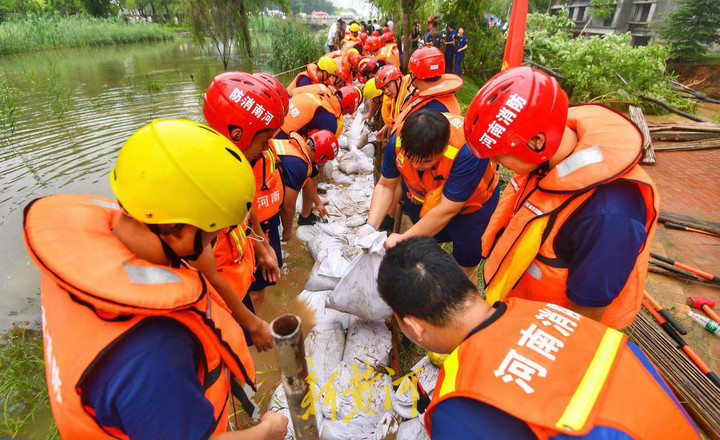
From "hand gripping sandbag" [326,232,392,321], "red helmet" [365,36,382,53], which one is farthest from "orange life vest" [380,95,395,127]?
"red helmet" [365,36,382,53]

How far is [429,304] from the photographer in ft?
3.59

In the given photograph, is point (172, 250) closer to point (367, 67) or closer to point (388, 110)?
point (388, 110)

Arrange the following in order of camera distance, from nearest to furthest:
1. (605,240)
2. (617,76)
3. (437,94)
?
(605,240), (437,94), (617,76)

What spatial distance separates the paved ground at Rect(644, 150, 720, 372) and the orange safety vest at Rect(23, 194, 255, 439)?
347cm

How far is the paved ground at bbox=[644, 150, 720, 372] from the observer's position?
9.26 ft

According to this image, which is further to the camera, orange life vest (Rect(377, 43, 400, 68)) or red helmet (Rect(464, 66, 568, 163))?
orange life vest (Rect(377, 43, 400, 68))

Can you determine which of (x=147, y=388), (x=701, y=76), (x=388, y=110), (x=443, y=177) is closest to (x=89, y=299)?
(x=147, y=388)

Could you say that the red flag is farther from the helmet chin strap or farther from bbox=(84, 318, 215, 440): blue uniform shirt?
bbox=(84, 318, 215, 440): blue uniform shirt

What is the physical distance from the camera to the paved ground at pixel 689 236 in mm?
2823

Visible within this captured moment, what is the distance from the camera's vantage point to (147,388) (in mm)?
806

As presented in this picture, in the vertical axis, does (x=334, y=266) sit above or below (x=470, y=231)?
below

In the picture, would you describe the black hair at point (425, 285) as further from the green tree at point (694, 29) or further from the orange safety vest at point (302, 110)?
the green tree at point (694, 29)

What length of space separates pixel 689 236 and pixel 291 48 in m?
13.2

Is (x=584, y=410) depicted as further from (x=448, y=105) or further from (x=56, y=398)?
(x=448, y=105)
